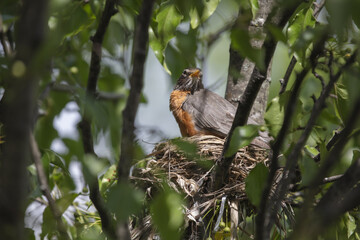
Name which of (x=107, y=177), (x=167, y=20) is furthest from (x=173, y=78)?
(x=107, y=177)

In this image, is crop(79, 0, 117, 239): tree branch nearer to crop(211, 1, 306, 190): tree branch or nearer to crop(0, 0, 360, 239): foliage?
crop(0, 0, 360, 239): foliage

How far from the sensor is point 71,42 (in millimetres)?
5039

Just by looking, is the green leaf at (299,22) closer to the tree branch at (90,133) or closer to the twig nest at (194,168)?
the tree branch at (90,133)

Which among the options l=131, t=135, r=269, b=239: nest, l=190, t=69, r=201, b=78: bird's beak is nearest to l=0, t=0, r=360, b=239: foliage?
l=131, t=135, r=269, b=239: nest

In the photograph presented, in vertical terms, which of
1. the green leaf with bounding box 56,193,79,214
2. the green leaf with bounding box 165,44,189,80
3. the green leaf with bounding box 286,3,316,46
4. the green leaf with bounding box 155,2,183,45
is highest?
the green leaf with bounding box 155,2,183,45

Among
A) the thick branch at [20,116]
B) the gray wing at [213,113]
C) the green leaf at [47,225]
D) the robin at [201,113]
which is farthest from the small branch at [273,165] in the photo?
the gray wing at [213,113]

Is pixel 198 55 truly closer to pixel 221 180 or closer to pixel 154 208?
pixel 221 180

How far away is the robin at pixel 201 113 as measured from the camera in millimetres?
5418

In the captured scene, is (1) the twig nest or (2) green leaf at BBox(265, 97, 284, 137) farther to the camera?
(1) the twig nest

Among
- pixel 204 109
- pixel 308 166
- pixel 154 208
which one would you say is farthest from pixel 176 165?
pixel 154 208

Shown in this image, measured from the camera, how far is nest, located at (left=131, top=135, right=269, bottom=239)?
12.5ft

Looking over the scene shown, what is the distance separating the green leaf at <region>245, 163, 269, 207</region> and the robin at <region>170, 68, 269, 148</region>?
83.2 inches

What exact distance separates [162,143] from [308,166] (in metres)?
2.56

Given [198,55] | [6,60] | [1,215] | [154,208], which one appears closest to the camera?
[1,215]
